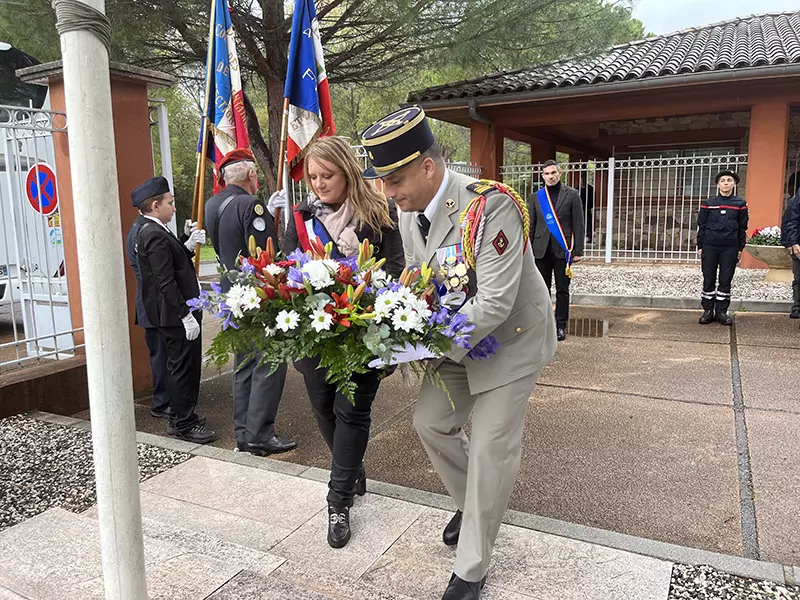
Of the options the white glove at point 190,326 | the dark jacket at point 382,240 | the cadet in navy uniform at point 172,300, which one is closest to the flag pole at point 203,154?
the cadet in navy uniform at point 172,300

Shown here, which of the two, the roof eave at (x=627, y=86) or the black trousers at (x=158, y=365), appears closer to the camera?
the black trousers at (x=158, y=365)

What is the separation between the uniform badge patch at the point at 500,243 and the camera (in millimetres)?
2309

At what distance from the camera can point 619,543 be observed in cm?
284

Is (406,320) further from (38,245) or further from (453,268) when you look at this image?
(38,245)

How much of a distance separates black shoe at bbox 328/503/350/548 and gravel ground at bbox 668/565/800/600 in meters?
1.37

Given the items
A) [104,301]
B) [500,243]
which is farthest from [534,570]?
[104,301]

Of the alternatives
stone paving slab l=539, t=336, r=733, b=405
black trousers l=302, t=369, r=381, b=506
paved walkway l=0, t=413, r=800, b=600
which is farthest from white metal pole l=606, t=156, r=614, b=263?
black trousers l=302, t=369, r=381, b=506

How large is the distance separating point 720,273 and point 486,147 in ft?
24.8

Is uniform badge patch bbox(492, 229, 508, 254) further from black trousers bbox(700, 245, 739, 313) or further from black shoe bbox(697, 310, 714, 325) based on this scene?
black shoe bbox(697, 310, 714, 325)

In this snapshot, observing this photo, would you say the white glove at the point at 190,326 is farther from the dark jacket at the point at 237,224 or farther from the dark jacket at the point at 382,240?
the dark jacket at the point at 382,240

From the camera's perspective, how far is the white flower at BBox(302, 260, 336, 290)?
2.30 metres

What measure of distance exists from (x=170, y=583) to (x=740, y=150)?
16.0 meters

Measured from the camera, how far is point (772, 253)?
9477mm

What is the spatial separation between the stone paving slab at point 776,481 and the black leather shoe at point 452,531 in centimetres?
137
